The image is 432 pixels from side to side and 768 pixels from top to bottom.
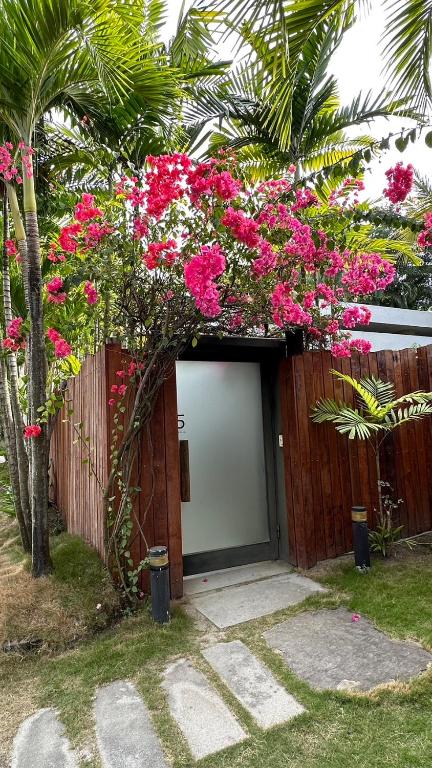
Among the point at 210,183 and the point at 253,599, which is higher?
the point at 210,183

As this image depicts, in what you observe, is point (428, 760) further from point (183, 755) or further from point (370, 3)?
point (370, 3)

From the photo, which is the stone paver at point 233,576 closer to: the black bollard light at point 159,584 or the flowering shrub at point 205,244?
the black bollard light at point 159,584

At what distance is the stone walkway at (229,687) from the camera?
1965 millimetres

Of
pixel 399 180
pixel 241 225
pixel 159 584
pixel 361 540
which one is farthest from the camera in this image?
pixel 361 540

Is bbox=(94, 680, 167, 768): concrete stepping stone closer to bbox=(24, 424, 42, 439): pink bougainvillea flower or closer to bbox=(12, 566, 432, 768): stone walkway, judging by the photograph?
bbox=(12, 566, 432, 768): stone walkway

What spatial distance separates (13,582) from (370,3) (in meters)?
4.42

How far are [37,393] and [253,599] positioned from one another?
235 cm

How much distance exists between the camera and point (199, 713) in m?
2.16

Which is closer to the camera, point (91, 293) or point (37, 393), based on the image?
point (91, 293)

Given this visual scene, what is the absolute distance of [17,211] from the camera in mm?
3543

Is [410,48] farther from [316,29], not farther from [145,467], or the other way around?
[145,467]

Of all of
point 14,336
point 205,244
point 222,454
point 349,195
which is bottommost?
point 222,454

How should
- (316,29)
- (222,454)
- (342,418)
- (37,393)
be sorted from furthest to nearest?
(222,454) → (342,418) → (37,393) → (316,29)

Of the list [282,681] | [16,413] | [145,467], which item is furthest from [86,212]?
[282,681]
